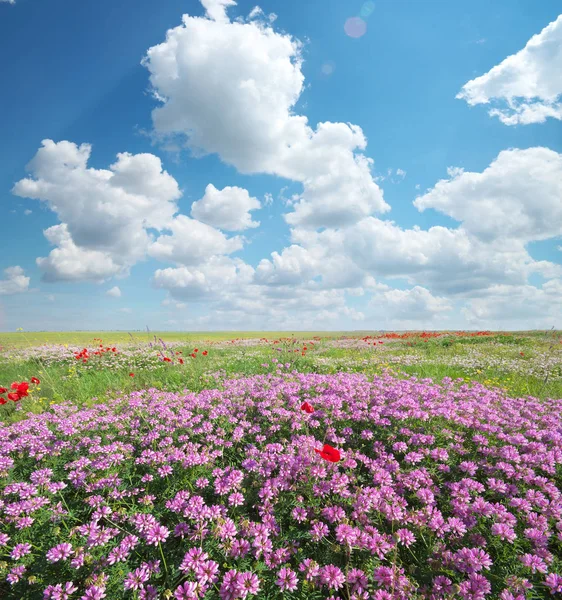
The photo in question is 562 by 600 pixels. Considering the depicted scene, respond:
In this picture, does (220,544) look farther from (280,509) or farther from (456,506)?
(456,506)

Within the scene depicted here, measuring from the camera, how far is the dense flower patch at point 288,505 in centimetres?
266

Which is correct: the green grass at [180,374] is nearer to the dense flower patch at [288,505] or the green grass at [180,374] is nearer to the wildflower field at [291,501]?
the wildflower field at [291,501]

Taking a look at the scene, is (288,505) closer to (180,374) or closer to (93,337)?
(180,374)

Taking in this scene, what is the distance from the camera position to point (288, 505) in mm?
3398

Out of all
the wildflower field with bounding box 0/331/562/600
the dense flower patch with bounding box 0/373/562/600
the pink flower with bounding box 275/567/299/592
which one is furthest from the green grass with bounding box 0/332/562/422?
the pink flower with bounding box 275/567/299/592

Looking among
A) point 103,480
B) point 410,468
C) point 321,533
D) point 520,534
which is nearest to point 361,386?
point 410,468

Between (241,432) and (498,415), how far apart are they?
4.37 m

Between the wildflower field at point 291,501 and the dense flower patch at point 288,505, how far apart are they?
2cm

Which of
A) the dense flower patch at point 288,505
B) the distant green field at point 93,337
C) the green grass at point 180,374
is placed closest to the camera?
the dense flower patch at point 288,505

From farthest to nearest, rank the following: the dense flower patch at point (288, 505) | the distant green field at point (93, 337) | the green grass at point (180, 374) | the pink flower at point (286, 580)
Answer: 1. the distant green field at point (93, 337)
2. the green grass at point (180, 374)
3. the dense flower patch at point (288, 505)
4. the pink flower at point (286, 580)

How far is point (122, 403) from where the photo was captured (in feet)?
21.1

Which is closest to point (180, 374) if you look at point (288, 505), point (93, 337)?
point (288, 505)

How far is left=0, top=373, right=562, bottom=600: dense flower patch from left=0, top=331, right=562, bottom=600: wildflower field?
2cm

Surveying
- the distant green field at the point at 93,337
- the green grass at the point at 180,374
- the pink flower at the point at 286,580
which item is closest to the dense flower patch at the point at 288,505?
the pink flower at the point at 286,580
